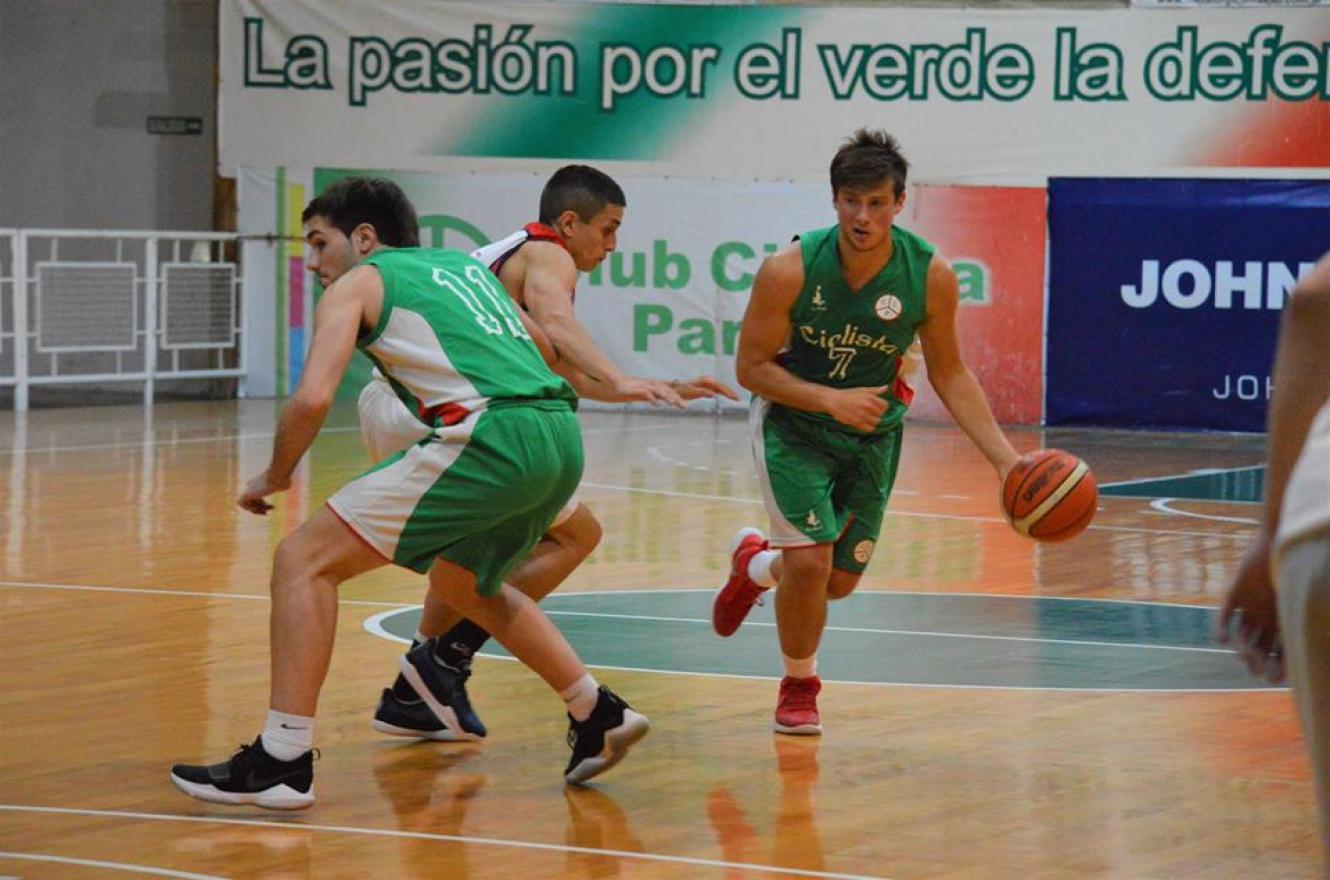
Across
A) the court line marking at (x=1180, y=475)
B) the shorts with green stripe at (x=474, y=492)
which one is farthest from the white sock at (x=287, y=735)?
the court line marking at (x=1180, y=475)

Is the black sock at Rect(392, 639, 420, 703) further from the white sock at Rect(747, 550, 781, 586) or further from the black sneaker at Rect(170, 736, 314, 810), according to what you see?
the white sock at Rect(747, 550, 781, 586)

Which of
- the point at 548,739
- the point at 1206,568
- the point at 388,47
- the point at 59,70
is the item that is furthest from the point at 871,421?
the point at 59,70

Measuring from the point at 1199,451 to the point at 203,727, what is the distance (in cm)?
1209

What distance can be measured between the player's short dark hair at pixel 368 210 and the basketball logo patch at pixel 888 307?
150 cm

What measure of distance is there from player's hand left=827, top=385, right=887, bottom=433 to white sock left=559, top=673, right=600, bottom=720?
1.20 m

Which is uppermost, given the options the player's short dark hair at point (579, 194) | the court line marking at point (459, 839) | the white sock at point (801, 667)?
the player's short dark hair at point (579, 194)

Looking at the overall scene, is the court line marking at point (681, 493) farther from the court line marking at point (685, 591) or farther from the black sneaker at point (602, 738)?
the black sneaker at point (602, 738)

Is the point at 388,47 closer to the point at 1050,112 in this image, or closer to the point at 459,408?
the point at 1050,112

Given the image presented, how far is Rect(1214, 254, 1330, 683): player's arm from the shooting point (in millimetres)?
2723

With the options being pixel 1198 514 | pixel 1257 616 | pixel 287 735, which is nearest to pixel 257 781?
pixel 287 735

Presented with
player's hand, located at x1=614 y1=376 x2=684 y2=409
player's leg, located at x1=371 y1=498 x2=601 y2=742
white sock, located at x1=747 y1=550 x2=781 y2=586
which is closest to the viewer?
player's hand, located at x1=614 y1=376 x2=684 y2=409

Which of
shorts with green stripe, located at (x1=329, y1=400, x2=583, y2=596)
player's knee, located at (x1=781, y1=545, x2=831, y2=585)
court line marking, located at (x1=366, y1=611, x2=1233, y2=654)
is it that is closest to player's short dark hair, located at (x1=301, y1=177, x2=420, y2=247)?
shorts with green stripe, located at (x1=329, y1=400, x2=583, y2=596)

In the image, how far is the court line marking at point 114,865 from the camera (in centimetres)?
486

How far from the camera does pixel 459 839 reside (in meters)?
5.29
